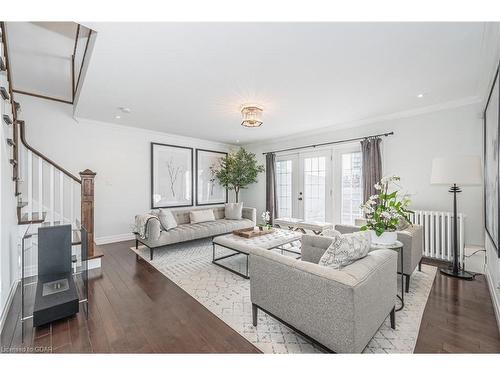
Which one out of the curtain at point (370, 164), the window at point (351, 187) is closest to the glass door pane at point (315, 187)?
the window at point (351, 187)

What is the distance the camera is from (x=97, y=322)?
1.97m

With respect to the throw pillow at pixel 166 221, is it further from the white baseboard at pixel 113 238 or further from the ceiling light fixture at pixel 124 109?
the ceiling light fixture at pixel 124 109

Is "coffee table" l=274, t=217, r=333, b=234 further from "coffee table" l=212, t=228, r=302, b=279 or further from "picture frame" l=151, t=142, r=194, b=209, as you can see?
"picture frame" l=151, t=142, r=194, b=209

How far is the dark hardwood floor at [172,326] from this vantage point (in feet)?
5.48

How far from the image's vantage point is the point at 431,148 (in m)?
3.66

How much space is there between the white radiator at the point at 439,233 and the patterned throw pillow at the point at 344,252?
2646 millimetres

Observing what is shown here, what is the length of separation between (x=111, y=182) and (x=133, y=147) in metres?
0.88

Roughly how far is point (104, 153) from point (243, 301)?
413cm

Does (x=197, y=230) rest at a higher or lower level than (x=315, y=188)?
lower

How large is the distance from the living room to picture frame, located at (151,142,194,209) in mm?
52

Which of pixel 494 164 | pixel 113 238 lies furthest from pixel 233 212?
pixel 494 164

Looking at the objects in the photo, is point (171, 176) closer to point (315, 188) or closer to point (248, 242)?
point (248, 242)

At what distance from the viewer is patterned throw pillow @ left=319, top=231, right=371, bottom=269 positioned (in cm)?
158

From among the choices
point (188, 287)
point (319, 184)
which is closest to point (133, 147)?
point (188, 287)
